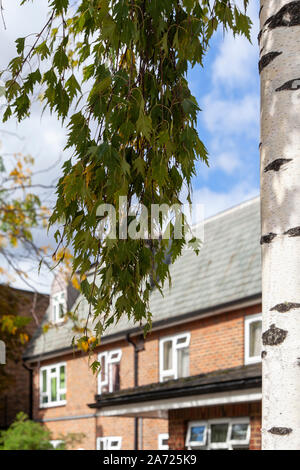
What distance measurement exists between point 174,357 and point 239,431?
201 inches

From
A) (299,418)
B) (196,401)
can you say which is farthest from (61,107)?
(196,401)

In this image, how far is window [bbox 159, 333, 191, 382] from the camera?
21.3 meters

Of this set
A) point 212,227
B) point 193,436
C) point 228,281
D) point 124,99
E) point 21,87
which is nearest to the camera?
point 124,99

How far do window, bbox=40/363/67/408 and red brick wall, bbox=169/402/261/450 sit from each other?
9.44m

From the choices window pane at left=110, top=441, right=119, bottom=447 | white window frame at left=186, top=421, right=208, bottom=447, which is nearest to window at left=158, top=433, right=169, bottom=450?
window pane at left=110, top=441, right=119, bottom=447

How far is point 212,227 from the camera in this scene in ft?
79.2

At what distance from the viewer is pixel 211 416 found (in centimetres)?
1752

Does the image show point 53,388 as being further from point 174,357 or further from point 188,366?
point 188,366

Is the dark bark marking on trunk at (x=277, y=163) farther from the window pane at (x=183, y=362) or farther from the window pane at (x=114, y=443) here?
the window pane at (x=114, y=443)

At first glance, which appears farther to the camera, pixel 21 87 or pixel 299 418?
pixel 21 87

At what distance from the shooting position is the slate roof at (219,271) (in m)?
19.7

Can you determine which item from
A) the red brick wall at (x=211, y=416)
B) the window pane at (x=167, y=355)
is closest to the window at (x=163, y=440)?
the window pane at (x=167, y=355)
